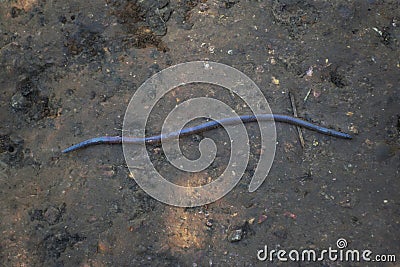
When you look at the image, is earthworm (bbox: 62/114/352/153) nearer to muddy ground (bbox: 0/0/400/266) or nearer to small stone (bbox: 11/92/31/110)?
muddy ground (bbox: 0/0/400/266)

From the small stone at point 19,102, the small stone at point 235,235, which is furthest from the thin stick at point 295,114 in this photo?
the small stone at point 19,102

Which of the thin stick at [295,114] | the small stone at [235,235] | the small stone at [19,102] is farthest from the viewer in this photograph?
the small stone at [19,102]

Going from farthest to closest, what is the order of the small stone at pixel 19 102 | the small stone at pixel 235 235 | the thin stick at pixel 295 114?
1. the small stone at pixel 19 102
2. the thin stick at pixel 295 114
3. the small stone at pixel 235 235

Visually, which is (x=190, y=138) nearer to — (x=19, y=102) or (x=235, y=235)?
(x=235, y=235)

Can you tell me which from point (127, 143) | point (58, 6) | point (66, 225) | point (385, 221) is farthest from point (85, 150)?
point (385, 221)

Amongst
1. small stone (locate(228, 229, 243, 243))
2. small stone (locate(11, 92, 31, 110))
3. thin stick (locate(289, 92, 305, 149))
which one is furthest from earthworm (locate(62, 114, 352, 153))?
small stone (locate(228, 229, 243, 243))

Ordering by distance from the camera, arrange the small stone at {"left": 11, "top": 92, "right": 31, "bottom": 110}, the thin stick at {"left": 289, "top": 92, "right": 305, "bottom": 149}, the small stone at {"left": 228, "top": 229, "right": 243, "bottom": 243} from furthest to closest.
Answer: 1. the small stone at {"left": 11, "top": 92, "right": 31, "bottom": 110}
2. the thin stick at {"left": 289, "top": 92, "right": 305, "bottom": 149}
3. the small stone at {"left": 228, "top": 229, "right": 243, "bottom": 243}

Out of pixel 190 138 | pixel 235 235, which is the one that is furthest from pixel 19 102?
pixel 235 235

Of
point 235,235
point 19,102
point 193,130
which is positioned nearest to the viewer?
point 235,235

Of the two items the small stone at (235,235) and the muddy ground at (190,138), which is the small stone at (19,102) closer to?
the muddy ground at (190,138)
